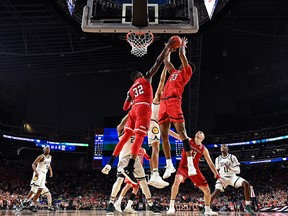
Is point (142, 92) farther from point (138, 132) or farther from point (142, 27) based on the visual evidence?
point (142, 27)

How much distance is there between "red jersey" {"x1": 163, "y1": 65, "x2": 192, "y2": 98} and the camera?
16.6ft

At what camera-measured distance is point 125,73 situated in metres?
28.9

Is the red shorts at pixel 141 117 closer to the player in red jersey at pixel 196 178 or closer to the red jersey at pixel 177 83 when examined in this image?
the red jersey at pixel 177 83

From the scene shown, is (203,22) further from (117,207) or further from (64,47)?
(64,47)

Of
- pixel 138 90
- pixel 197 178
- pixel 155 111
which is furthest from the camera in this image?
pixel 197 178

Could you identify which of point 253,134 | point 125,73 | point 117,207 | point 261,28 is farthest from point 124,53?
point 117,207

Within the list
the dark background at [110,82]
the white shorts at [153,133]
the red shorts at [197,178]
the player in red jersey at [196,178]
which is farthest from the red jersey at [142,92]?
the dark background at [110,82]

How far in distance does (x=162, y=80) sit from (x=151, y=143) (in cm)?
121

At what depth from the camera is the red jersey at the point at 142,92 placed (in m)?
5.16

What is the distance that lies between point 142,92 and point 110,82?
23.9 meters

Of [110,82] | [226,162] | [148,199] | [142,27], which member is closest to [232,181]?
[226,162]

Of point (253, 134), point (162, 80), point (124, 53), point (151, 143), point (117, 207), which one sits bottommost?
point (117, 207)

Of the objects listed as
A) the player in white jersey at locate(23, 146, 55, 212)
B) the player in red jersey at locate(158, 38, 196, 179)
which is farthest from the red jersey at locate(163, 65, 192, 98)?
the player in white jersey at locate(23, 146, 55, 212)

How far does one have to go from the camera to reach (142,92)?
5191mm
